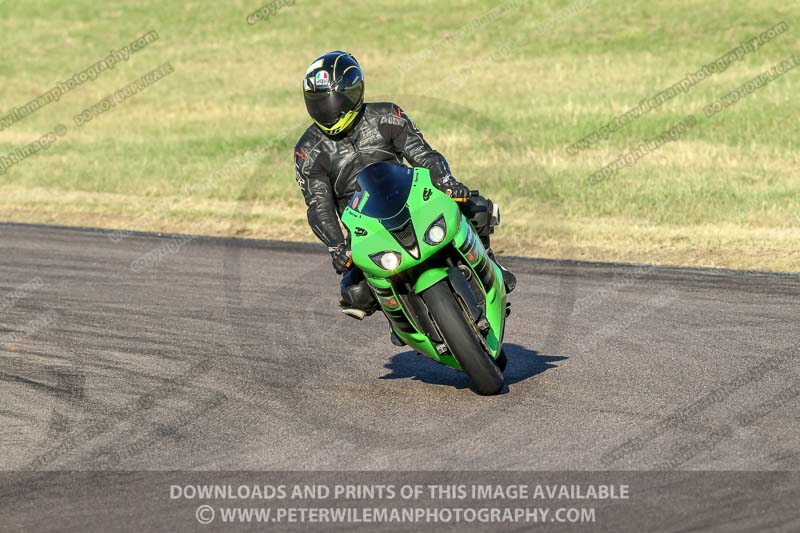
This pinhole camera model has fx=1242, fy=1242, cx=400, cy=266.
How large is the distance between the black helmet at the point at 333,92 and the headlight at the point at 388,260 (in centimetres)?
132

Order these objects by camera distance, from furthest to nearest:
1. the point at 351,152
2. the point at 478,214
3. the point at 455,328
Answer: the point at 351,152 < the point at 478,214 < the point at 455,328

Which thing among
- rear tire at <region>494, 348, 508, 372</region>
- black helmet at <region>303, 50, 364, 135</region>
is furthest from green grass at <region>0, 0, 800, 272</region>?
black helmet at <region>303, 50, 364, 135</region>

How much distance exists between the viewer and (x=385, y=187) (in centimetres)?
830

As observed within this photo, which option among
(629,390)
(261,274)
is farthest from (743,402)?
(261,274)

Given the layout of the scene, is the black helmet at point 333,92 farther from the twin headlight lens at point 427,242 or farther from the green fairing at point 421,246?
the twin headlight lens at point 427,242

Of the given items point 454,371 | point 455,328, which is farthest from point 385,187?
point 454,371

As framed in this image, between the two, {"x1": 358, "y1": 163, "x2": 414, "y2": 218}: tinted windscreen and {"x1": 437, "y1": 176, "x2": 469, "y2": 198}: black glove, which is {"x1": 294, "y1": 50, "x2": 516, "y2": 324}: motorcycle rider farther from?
{"x1": 358, "y1": 163, "x2": 414, "y2": 218}: tinted windscreen

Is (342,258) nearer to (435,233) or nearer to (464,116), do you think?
(435,233)

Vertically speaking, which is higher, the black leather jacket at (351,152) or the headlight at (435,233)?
the black leather jacket at (351,152)

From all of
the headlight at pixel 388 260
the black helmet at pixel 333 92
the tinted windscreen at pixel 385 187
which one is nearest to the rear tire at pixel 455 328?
the headlight at pixel 388 260

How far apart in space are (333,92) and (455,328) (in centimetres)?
202

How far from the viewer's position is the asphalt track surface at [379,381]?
722 cm

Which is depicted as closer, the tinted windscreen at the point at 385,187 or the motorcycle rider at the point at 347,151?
the tinted windscreen at the point at 385,187

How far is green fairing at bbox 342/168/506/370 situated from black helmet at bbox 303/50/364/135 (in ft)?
2.40
